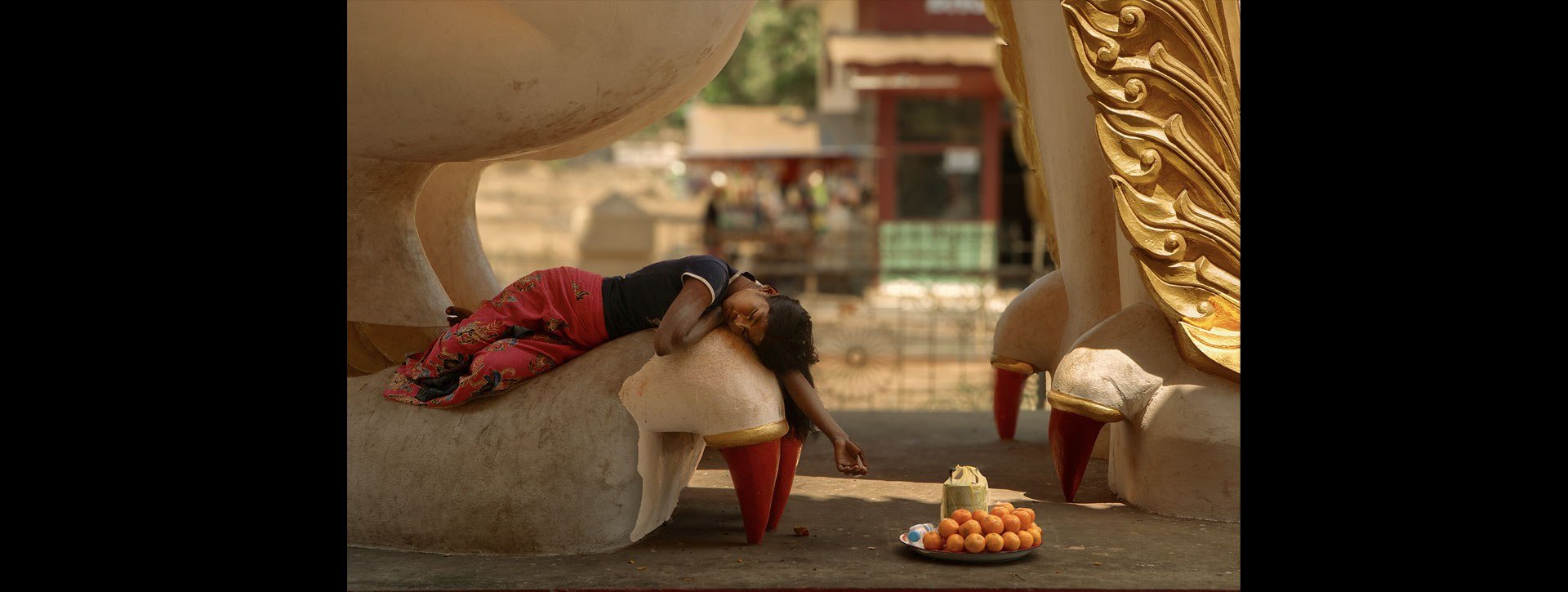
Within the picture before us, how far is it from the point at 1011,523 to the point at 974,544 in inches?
4.4

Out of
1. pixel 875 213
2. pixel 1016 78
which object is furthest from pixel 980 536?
pixel 875 213

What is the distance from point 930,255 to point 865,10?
127 inches

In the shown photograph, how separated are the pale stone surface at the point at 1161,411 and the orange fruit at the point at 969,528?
2.26 ft

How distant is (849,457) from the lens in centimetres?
340

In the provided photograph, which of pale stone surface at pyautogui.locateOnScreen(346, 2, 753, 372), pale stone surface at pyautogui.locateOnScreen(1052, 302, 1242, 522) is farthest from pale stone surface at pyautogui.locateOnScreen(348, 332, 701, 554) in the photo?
pale stone surface at pyautogui.locateOnScreen(1052, 302, 1242, 522)

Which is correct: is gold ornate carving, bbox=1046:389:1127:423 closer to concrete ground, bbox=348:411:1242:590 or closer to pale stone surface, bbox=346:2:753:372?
concrete ground, bbox=348:411:1242:590

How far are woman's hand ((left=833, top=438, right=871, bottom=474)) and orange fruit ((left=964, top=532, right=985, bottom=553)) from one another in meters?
0.30

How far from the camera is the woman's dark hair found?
3.43 meters

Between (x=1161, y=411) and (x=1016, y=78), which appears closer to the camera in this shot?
(x=1161, y=411)

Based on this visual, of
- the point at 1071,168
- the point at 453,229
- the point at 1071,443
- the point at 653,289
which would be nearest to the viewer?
the point at 653,289

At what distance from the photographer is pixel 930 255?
15883 mm

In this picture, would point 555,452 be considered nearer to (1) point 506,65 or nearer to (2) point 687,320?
(2) point 687,320

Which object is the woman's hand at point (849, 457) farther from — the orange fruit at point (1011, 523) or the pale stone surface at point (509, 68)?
the pale stone surface at point (509, 68)

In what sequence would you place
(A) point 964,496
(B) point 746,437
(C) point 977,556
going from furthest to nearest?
(A) point 964,496 → (B) point 746,437 → (C) point 977,556
